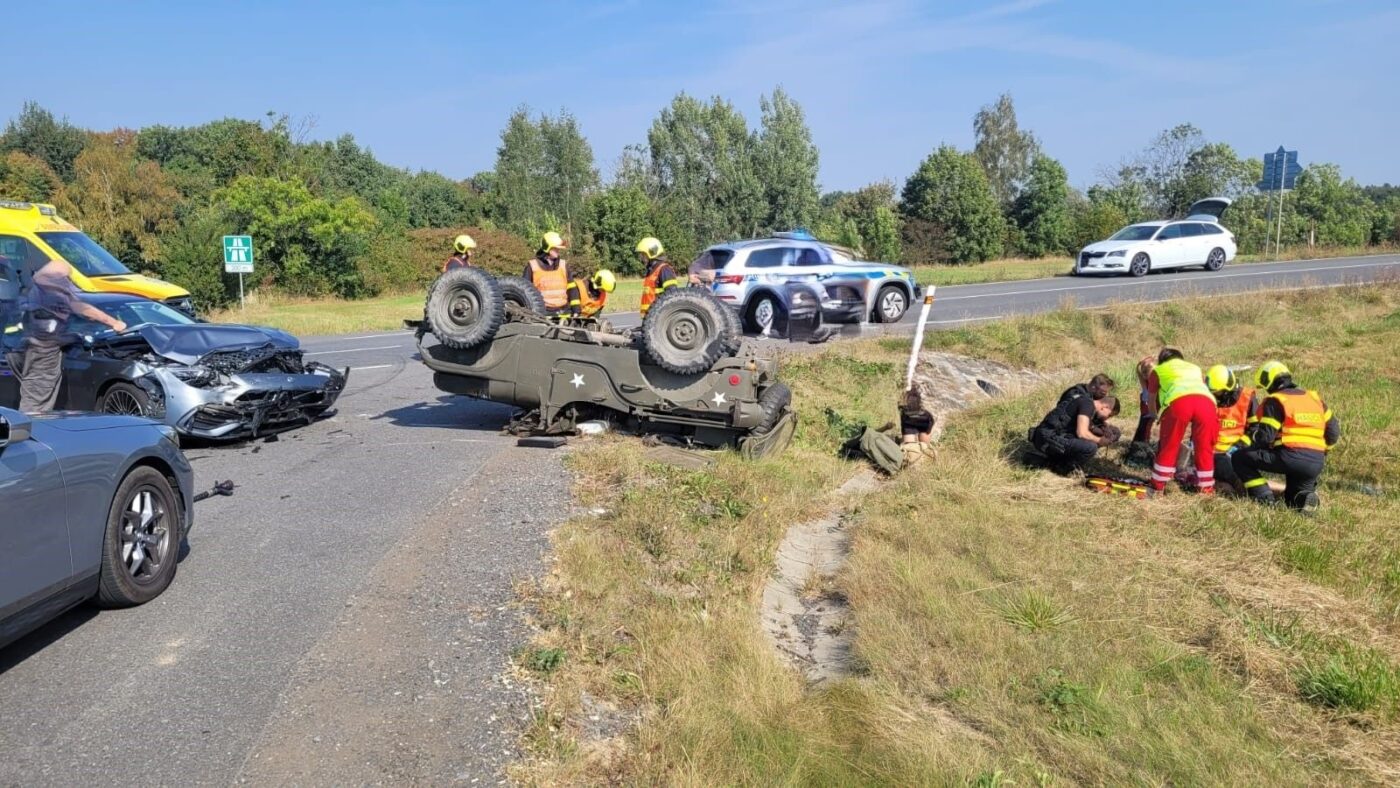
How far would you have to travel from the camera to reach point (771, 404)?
368 inches

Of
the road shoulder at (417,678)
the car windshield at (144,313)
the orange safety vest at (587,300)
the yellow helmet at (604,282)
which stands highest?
the yellow helmet at (604,282)

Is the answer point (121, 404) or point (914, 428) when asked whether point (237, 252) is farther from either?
point (914, 428)

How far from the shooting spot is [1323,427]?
28.6 ft

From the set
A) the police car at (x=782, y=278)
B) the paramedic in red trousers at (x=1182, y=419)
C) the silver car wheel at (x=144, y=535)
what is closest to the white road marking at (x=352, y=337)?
the police car at (x=782, y=278)

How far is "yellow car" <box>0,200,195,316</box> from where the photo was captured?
14312mm

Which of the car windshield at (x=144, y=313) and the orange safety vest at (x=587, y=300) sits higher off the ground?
the orange safety vest at (x=587, y=300)

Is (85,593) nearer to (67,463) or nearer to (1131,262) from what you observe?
(67,463)

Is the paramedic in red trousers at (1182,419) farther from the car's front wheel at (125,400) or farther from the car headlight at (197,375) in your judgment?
the car's front wheel at (125,400)

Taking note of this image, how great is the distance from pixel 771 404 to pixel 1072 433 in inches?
130

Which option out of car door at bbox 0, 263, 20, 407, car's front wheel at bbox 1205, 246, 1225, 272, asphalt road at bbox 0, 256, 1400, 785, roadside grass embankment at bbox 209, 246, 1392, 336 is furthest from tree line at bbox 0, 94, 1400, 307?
asphalt road at bbox 0, 256, 1400, 785

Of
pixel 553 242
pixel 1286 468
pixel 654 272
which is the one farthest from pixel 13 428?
pixel 1286 468

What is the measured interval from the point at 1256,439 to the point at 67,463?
30.0 feet

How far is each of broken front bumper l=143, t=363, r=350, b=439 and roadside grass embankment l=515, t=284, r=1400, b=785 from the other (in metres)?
3.25

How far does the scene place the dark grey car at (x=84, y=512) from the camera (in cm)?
416
